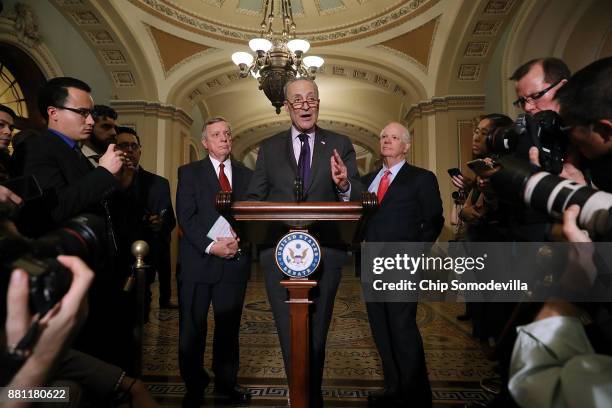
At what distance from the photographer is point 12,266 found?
2.07ft

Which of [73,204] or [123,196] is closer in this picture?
[73,204]

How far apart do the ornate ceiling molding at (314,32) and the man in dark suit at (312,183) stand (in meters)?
7.20

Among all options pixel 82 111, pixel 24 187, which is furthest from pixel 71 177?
pixel 24 187

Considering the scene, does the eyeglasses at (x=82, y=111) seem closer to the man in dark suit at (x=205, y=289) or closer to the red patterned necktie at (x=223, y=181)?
the man in dark suit at (x=205, y=289)

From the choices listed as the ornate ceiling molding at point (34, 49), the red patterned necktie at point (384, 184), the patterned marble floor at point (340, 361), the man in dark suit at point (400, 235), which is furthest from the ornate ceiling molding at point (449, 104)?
the ornate ceiling molding at point (34, 49)

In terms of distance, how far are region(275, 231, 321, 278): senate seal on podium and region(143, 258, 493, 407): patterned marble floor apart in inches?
48.1

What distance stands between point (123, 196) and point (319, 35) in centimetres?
788

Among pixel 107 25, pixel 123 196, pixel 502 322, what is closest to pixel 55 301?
pixel 123 196

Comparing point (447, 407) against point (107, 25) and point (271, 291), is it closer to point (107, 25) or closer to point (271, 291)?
point (271, 291)

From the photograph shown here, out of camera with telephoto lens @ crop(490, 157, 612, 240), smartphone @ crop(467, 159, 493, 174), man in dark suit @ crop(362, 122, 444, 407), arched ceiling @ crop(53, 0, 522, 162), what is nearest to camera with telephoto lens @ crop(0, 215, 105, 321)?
camera with telephoto lens @ crop(490, 157, 612, 240)

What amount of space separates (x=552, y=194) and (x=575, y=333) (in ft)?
0.94

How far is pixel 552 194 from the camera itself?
34.0 inches

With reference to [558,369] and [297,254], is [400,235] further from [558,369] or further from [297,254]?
[558,369]

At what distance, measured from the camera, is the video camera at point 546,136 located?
110 centimetres
